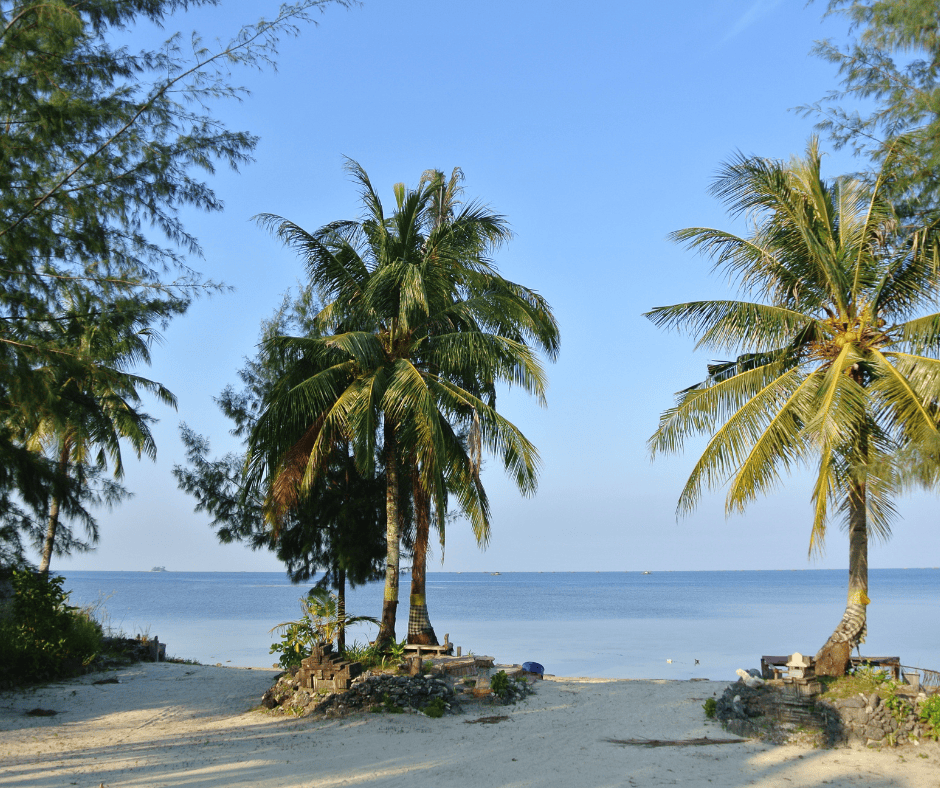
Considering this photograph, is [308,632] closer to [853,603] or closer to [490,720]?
[490,720]

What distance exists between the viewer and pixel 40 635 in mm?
14586

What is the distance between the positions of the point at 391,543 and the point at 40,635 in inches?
279

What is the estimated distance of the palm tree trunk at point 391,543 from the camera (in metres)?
Result: 13.6

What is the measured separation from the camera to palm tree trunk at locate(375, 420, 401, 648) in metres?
13.6

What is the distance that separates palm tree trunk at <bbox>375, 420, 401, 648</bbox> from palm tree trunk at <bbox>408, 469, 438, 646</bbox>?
15.2 inches

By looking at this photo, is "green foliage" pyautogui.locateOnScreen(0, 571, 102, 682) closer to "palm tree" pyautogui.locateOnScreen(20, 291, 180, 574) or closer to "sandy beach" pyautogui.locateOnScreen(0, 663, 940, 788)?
"sandy beach" pyautogui.locateOnScreen(0, 663, 940, 788)

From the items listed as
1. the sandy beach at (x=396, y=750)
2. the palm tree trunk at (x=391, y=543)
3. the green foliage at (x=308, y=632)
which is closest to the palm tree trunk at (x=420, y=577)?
the palm tree trunk at (x=391, y=543)

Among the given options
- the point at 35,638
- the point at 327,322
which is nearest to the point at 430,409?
the point at 327,322

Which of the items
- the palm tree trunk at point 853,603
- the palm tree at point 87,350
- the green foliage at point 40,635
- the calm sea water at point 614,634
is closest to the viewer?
the palm tree at point 87,350

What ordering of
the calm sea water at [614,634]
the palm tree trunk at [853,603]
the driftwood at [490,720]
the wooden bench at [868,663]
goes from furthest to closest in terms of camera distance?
the calm sea water at [614,634], the wooden bench at [868,663], the palm tree trunk at [853,603], the driftwood at [490,720]

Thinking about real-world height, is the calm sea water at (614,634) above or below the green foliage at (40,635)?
below

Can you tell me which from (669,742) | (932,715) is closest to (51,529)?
(669,742)

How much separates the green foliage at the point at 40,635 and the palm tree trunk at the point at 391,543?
6.29m

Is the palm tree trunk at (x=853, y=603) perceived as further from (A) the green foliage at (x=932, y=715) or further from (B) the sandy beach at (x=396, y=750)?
(B) the sandy beach at (x=396, y=750)
